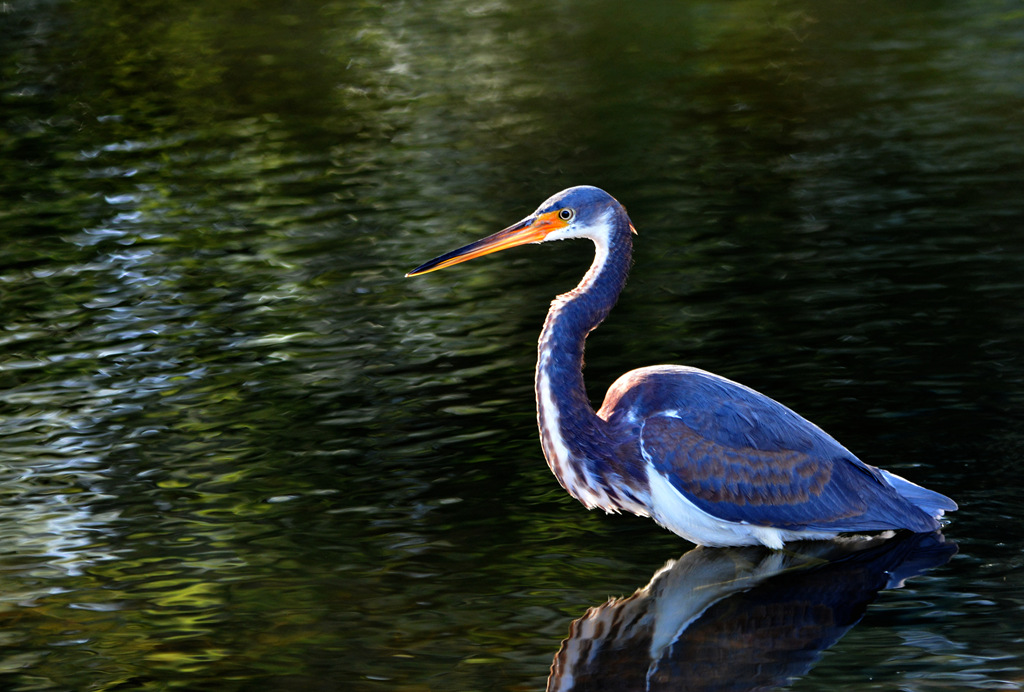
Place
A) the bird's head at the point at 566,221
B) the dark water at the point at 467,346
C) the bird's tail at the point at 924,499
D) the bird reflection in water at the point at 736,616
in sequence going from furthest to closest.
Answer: the bird's head at the point at 566,221
the bird's tail at the point at 924,499
the dark water at the point at 467,346
the bird reflection in water at the point at 736,616

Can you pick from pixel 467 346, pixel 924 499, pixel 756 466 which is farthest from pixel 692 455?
pixel 467 346

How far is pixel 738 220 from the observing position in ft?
46.8

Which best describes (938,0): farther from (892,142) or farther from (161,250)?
(161,250)

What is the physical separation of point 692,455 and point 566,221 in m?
1.64

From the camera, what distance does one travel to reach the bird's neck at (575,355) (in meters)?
7.71

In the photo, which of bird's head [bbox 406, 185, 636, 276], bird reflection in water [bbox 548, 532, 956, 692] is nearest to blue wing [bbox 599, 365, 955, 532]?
bird reflection in water [bbox 548, 532, 956, 692]

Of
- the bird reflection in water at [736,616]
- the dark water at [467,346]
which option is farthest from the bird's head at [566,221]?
the bird reflection in water at [736,616]

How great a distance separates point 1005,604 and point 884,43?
17440mm

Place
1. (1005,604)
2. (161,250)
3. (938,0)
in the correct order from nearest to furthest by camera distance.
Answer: (1005,604), (161,250), (938,0)

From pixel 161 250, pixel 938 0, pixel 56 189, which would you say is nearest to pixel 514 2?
pixel 938 0

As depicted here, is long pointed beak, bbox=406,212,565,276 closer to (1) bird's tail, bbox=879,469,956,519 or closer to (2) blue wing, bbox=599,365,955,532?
(2) blue wing, bbox=599,365,955,532

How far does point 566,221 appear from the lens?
8.08 metres

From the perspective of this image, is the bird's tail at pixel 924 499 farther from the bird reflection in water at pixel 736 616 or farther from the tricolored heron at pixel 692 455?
the bird reflection in water at pixel 736 616

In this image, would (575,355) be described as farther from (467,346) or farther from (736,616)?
(467,346)
